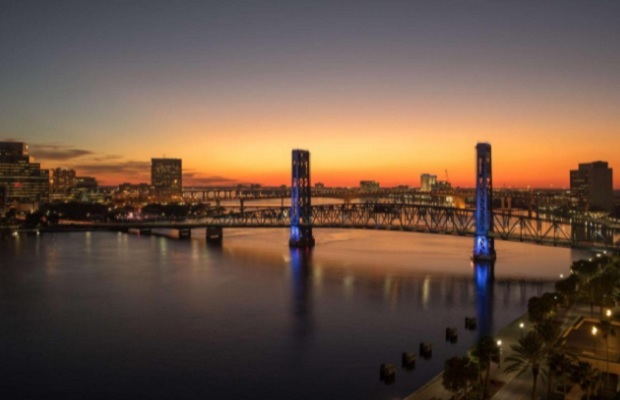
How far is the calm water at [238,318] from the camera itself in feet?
62.5

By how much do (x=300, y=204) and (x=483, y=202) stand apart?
21246 millimetres

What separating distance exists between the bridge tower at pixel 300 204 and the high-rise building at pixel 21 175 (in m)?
102

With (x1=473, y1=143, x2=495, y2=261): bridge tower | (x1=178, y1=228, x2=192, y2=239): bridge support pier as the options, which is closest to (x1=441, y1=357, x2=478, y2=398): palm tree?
(x1=473, y1=143, x2=495, y2=261): bridge tower

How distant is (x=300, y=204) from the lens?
58.1m

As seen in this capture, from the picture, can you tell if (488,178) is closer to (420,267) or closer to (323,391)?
(420,267)

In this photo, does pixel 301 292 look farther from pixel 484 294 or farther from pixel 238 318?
pixel 484 294

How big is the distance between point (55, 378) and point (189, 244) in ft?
144

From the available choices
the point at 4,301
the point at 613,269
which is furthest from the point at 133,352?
the point at 613,269

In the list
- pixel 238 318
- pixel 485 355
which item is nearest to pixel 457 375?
pixel 485 355

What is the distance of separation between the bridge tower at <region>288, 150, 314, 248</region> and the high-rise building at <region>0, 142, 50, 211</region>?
102297 mm

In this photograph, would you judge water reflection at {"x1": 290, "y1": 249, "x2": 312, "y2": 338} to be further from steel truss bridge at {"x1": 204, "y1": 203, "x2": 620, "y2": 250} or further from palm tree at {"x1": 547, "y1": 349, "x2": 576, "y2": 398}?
palm tree at {"x1": 547, "y1": 349, "x2": 576, "y2": 398}

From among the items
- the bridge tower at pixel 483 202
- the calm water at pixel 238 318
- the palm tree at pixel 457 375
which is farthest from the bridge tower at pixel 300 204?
the palm tree at pixel 457 375

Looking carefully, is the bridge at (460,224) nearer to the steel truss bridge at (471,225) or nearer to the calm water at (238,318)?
the steel truss bridge at (471,225)

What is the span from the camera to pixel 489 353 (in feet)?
48.6
